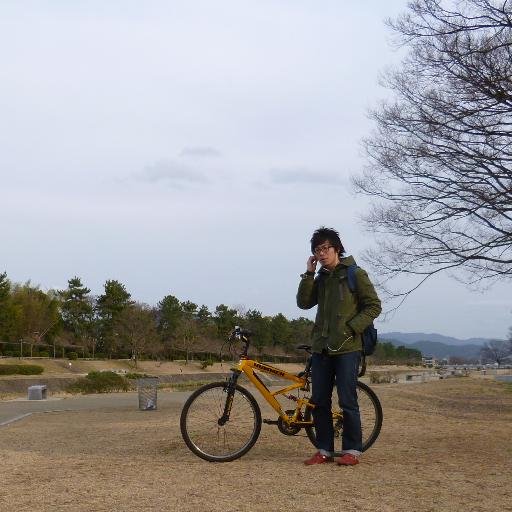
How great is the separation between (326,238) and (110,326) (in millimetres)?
63276

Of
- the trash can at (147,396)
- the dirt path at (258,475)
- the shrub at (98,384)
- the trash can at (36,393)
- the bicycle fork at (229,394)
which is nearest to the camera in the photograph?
the dirt path at (258,475)

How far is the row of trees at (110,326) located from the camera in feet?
201

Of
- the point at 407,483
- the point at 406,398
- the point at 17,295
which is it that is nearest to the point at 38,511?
the point at 407,483

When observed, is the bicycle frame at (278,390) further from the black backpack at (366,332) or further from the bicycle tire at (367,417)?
the black backpack at (366,332)

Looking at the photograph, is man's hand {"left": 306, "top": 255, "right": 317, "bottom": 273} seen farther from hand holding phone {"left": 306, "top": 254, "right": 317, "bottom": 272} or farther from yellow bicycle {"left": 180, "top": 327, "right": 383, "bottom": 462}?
yellow bicycle {"left": 180, "top": 327, "right": 383, "bottom": 462}

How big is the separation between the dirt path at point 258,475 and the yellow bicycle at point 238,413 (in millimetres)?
214

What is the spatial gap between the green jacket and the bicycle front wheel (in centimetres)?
79

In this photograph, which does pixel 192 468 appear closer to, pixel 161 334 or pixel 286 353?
pixel 161 334

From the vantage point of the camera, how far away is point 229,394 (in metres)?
6.61

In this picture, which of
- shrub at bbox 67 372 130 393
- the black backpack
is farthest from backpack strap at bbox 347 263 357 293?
shrub at bbox 67 372 130 393

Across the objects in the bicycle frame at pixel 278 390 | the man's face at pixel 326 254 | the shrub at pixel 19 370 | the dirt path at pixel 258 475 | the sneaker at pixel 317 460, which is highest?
the man's face at pixel 326 254

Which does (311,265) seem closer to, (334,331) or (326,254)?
(326,254)

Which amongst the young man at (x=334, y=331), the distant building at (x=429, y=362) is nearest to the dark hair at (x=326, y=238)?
the young man at (x=334, y=331)

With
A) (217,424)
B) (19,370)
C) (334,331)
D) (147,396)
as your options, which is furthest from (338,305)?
(19,370)
